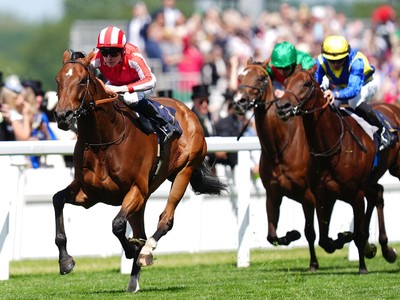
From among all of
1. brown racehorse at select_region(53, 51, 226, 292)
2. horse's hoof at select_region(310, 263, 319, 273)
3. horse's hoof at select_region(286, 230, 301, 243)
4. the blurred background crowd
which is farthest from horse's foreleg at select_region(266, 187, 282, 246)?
the blurred background crowd

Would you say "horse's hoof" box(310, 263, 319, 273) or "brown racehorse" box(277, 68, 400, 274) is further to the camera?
"horse's hoof" box(310, 263, 319, 273)

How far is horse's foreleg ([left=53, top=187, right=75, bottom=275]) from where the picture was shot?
379 inches

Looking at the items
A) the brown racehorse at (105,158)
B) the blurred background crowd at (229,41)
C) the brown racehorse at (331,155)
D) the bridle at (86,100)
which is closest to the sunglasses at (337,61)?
the brown racehorse at (331,155)

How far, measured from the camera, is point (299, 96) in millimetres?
11164

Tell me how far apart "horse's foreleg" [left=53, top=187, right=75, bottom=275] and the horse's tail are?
1801mm

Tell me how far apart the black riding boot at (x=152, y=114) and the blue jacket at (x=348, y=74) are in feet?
6.21

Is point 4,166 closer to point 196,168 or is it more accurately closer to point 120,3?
point 196,168

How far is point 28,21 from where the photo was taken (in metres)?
76.4

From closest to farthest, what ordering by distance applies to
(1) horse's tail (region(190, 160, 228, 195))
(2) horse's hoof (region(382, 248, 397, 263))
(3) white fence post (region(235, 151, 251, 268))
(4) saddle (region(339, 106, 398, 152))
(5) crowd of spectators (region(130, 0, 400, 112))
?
(1) horse's tail (region(190, 160, 228, 195)) → (4) saddle (region(339, 106, 398, 152)) → (2) horse's hoof (region(382, 248, 397, 263)) → (3) white fence post (region(235, 151, 251, 268)) → (5) crowd of spectators (region(130, 0, 400, 112))

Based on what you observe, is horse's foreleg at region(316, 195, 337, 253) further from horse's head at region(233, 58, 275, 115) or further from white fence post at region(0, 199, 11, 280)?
white fence post at region(0, 199, 11, 280)

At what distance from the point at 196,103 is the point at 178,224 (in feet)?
6.22

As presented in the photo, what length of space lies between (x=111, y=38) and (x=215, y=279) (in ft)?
8.80

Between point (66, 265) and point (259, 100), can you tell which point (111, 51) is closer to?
point (66, 265)

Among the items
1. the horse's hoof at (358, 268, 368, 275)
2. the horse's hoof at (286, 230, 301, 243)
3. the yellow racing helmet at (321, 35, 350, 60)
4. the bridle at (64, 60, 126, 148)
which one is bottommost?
the horse's hoof at (358, 268, 368, 275)
